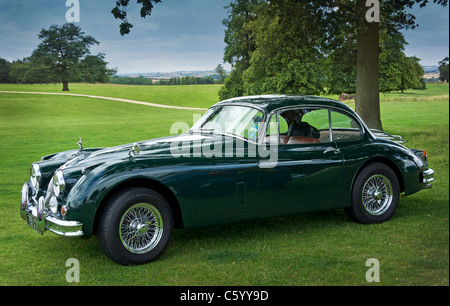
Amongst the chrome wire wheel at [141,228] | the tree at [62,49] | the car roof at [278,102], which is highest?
the tree at [62,49]

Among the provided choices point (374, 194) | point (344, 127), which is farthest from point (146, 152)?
point (374, 194)

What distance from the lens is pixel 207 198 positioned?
17.8ft

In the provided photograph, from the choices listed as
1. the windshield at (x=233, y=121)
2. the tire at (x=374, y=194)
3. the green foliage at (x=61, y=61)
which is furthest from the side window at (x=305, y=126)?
the green foliage at (x=61, y=61)

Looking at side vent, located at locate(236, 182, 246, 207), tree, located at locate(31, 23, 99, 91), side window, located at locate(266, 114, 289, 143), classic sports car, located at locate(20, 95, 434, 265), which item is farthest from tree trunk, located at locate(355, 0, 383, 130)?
tree, located at locate(31, 23, 99, 91)

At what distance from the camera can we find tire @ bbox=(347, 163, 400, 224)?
645cm

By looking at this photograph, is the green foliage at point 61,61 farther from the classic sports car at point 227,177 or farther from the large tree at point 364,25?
the classic sports car at point 227,177

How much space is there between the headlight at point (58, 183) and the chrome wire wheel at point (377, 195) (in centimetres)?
393

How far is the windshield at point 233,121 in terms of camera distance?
6.04m

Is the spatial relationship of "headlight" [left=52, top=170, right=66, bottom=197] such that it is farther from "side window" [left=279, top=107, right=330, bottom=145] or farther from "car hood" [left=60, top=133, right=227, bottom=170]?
"side window" [left=279, top=107, right=330, bottom=145]

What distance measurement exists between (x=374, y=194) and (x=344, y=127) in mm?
1040

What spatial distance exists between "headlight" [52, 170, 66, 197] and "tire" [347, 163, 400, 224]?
12.4ft

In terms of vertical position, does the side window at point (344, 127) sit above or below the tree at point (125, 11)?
below
